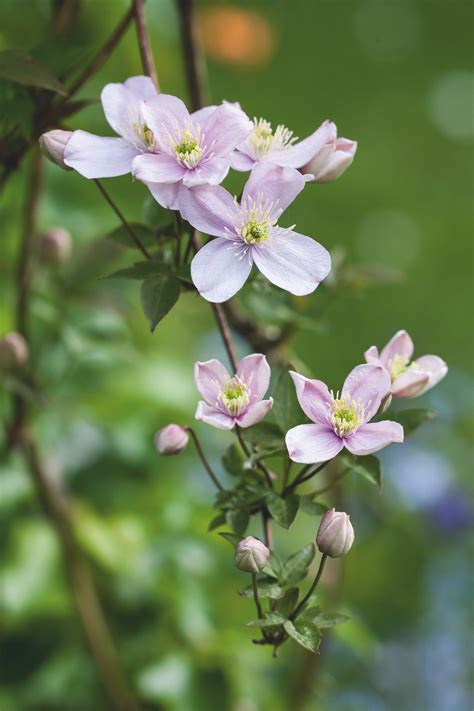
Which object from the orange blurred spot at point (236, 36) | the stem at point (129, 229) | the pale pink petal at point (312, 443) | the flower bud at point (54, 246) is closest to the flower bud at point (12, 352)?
the flower bud at point (54, 246)

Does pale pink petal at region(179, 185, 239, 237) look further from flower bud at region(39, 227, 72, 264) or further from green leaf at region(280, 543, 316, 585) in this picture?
flower bud at region(39, 227, 72, 264)

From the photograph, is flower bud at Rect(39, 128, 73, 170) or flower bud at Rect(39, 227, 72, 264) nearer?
flower bud at Rect(39, 128, 73, 170)

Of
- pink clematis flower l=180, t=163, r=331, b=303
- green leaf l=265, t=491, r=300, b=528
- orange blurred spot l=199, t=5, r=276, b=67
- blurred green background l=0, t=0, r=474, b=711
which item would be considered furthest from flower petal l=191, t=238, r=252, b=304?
orange blurred spot l=199, t=5, r=276, b=67

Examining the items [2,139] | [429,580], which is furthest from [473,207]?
[2,139]

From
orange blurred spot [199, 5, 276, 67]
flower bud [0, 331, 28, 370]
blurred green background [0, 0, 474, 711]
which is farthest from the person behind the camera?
orange blurred spot [199, 5, 276, 67]

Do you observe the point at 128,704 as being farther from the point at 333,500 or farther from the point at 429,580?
the point at 429,580

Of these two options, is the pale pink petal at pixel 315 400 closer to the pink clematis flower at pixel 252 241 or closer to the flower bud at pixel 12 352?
the pink clematis flower at pixel 252 241
